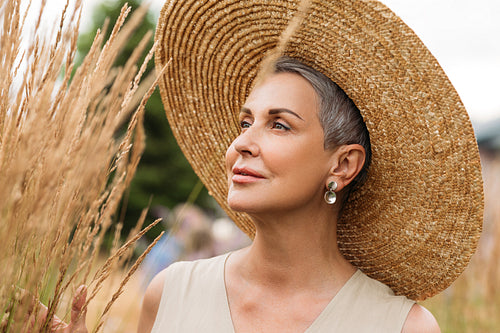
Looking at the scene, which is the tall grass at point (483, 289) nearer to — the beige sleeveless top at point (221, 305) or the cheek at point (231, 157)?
the beige sleeveless top at point (221, 305)

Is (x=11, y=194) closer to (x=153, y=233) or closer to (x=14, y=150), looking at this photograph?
(x=14, y=150)

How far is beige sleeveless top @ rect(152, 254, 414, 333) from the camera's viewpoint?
71.3 inches

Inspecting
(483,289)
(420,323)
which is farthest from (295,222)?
(483,289)

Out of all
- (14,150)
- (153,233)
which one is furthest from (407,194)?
(153,233)

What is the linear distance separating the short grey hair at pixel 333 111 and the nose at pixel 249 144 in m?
0.24

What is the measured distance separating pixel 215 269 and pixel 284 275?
1.11ft

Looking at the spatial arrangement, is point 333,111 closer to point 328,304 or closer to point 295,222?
point 295,222

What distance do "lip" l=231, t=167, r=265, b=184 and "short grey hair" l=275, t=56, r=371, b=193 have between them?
27 cm

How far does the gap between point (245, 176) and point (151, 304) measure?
0.75 meters

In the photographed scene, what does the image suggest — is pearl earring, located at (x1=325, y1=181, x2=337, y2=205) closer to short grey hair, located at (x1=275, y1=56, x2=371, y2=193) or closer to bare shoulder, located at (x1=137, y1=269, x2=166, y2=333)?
short grey hair, located at (x1=275, y1=56, x2=371, y2=193)

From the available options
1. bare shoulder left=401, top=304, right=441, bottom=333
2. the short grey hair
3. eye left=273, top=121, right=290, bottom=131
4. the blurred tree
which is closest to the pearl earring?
the short grey hair

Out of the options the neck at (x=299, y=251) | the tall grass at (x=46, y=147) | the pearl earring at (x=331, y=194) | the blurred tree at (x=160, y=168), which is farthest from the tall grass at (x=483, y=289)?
the blurred tree at (x=160, y=168)

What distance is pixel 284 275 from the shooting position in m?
1.87

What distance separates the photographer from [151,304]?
209 cm
